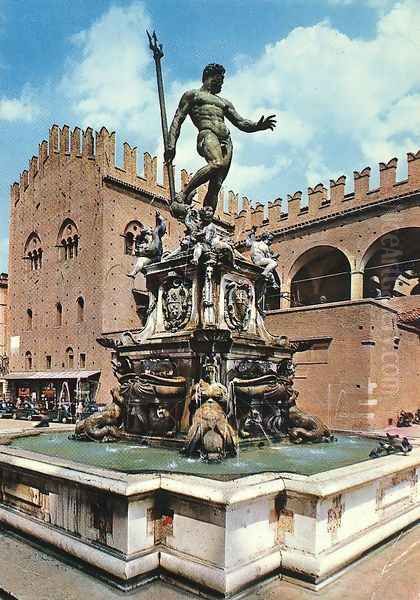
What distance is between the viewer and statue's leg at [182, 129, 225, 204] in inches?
293

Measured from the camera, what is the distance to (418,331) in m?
20.7

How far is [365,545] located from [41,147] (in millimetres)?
35449

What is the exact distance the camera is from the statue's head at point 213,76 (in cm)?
752

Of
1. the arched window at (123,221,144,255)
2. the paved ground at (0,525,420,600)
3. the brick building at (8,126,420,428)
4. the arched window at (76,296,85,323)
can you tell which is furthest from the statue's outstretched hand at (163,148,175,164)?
the arched window at (76,296,85,323)

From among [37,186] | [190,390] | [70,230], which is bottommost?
[190,390]

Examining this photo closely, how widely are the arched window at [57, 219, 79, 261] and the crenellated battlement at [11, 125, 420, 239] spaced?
4153mm

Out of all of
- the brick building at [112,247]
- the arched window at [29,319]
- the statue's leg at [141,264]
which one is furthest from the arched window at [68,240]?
the statue's leg at [141,264]

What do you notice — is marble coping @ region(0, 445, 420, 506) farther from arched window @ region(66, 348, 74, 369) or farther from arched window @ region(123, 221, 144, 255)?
arched window @ region(66, 348, 74, 369)

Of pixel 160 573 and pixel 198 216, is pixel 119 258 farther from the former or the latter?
pixel 160 573

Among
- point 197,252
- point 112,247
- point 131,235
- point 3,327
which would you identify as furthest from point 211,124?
point 3,327

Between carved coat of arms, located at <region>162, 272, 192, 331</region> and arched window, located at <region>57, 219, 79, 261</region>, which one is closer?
carved coat of arms, located at <region>162, 272, 192, 331</region>

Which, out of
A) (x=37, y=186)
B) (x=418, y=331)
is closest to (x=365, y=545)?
(x=418, y=331)

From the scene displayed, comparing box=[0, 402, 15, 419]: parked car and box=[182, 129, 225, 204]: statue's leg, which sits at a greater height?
box=[182, 129, 225, 204]: statue's leg

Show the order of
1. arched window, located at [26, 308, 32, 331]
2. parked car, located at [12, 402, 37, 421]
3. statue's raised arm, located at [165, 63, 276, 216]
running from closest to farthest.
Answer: statue's raised arm, located at [165, 63, 276, 216] → parked car, located at [12, 402, 37, 421] → arched window, located at [26, 308, 32, 331]
